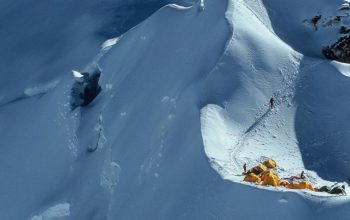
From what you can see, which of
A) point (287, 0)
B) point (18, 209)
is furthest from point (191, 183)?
point (287, 0)

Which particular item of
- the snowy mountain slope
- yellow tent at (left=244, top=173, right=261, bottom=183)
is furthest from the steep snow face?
yellow tent at (left=244, top=173, right=261, bottom=183)

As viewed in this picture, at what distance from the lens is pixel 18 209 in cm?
4934

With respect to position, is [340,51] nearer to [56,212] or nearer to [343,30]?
[343,30]

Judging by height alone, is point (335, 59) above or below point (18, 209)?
above

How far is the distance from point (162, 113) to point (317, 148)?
341 inches

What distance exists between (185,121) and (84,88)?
39.9 feet

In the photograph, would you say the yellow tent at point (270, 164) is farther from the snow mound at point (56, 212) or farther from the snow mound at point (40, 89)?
the snow mound at point (40, 89)

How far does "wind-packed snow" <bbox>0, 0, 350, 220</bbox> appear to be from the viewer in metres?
39.2

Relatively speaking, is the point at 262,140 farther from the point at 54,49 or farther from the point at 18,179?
the point at 54,49

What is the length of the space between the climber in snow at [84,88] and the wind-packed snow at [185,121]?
494 millimetres

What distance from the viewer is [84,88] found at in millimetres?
52875

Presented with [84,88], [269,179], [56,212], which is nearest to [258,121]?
[269,179]

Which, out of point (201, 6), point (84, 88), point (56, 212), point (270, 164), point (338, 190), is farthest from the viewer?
point (84, 88)

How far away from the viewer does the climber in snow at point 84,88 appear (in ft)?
172
